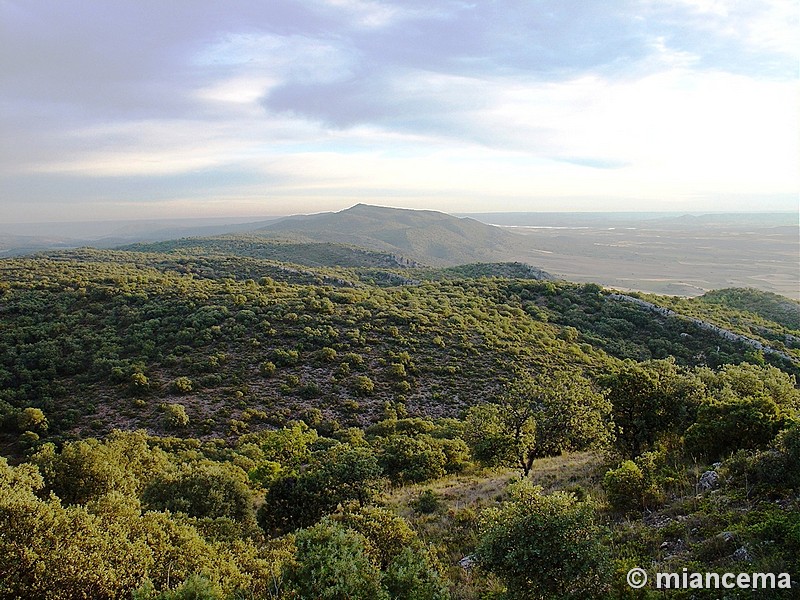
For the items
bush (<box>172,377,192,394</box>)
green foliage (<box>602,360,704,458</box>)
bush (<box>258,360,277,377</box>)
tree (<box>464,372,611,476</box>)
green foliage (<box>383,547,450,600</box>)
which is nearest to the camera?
green foliage (<box>383,547,450,600</box>)

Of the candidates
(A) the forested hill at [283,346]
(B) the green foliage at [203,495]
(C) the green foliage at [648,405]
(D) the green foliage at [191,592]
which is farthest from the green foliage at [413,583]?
(A) the forested hill at [283,346]

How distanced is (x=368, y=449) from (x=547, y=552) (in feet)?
Result: 42.2

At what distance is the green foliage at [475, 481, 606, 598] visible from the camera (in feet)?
21.6

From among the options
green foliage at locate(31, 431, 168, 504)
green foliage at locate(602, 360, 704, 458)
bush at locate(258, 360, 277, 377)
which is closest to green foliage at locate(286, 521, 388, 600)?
green foliage at locate(31, 431, 168, 504)

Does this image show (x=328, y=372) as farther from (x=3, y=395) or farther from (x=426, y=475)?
(x=3, y=395)

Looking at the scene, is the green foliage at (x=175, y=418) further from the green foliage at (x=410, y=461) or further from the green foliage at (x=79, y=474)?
the green foliage at (x=79, y=474)

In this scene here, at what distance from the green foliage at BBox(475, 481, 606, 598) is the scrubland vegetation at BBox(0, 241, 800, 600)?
35 mm

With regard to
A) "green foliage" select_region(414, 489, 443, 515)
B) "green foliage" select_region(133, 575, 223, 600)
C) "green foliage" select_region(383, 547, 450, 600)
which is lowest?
"green foliage" select_region(414, 489, 443, 515)

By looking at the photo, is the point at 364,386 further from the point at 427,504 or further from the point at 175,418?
the point at 427,504

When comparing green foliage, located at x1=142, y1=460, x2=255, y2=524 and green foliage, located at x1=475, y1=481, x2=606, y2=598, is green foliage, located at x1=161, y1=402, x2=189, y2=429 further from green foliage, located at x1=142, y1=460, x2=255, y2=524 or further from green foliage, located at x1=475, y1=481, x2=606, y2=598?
green foliage, located at x1=475, y1=481, x2=606, y2=598

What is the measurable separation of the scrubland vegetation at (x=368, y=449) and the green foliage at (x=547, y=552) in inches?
1.4

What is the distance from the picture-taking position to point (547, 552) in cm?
663

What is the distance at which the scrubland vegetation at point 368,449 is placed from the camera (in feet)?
23.4

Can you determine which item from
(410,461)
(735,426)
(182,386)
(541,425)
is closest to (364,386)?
(182,386)
